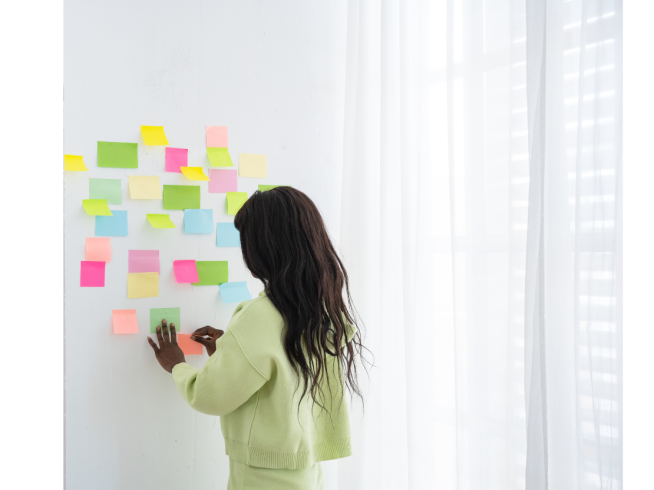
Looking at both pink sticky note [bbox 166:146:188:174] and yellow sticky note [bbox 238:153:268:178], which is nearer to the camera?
pink sticky note [bbox 166:146:188:174]

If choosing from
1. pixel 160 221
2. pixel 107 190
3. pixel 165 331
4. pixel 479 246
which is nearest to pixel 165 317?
pixel 165 331

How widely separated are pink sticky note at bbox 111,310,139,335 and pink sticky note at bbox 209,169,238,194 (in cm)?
44

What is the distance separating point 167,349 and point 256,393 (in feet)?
1.21

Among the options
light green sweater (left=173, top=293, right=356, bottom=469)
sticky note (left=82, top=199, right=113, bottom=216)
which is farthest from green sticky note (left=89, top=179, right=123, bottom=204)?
light green sweater (left=173, top=293, right=356, bottom=469)

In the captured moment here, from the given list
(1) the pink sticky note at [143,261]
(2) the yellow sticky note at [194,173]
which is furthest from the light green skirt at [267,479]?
(2) the yellow sticky note at [194,173]

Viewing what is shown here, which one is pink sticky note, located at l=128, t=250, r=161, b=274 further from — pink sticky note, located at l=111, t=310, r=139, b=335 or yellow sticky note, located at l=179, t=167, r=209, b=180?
yellow sticky note, located at l=179, t=167, r=209, b=180

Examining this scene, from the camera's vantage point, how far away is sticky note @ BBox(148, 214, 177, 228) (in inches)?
57.1

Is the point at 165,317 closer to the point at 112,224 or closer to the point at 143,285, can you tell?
the point at 143,285

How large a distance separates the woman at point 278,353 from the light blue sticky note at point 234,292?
360mm

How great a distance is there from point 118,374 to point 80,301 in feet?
0.74

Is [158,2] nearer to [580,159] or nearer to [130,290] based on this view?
[130,290]
